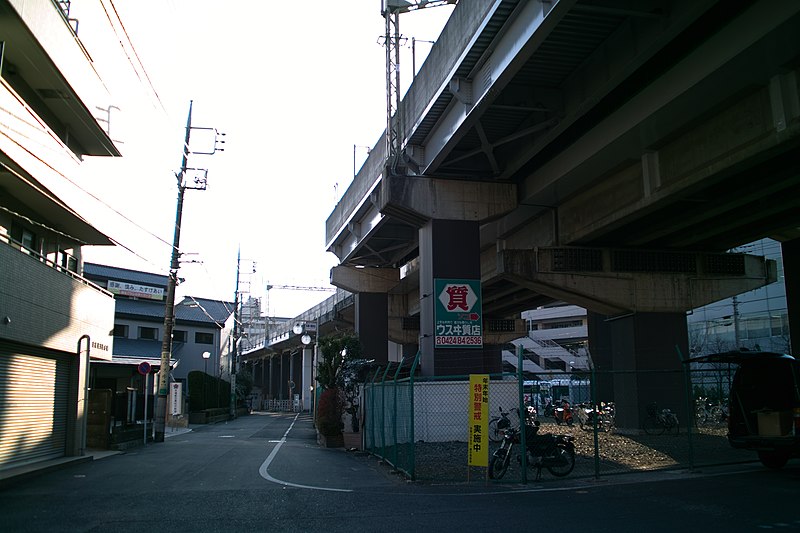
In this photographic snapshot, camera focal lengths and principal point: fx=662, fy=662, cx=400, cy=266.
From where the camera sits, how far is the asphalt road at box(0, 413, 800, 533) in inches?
334

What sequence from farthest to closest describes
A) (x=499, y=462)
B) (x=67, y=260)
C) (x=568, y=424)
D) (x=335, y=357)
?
(x=335, y=357) < (x=568, y=424) < (x=67, y=260) < (x=499, y=462)

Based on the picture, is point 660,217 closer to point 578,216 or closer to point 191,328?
point 578,216

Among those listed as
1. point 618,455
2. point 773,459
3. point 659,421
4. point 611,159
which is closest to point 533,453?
point 618,455

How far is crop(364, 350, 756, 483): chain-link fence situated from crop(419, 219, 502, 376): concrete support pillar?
117 centimetres

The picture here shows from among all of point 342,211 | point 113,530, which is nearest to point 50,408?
point 113,530

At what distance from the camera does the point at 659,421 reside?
69.5 ft

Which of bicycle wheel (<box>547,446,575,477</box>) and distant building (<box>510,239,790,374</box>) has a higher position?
distant building (<box>510,239,790,374</box>)

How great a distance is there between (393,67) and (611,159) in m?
8.98

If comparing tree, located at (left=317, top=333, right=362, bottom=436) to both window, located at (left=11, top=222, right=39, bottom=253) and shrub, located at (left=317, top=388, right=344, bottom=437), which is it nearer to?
shrub, located at (left=317, top=388, right=344, bottom=437)

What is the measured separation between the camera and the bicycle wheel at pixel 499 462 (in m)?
12.1

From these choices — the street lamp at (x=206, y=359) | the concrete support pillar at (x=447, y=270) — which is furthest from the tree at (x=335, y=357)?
the street lamp at (x=206, y=359)

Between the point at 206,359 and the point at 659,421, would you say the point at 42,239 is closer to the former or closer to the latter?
the point at 659,421

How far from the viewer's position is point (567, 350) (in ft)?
207

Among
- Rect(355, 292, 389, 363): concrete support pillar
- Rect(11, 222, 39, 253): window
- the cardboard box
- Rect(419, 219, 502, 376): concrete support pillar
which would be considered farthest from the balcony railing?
Rect(355, 292, 389, 363): concrete support pillar
